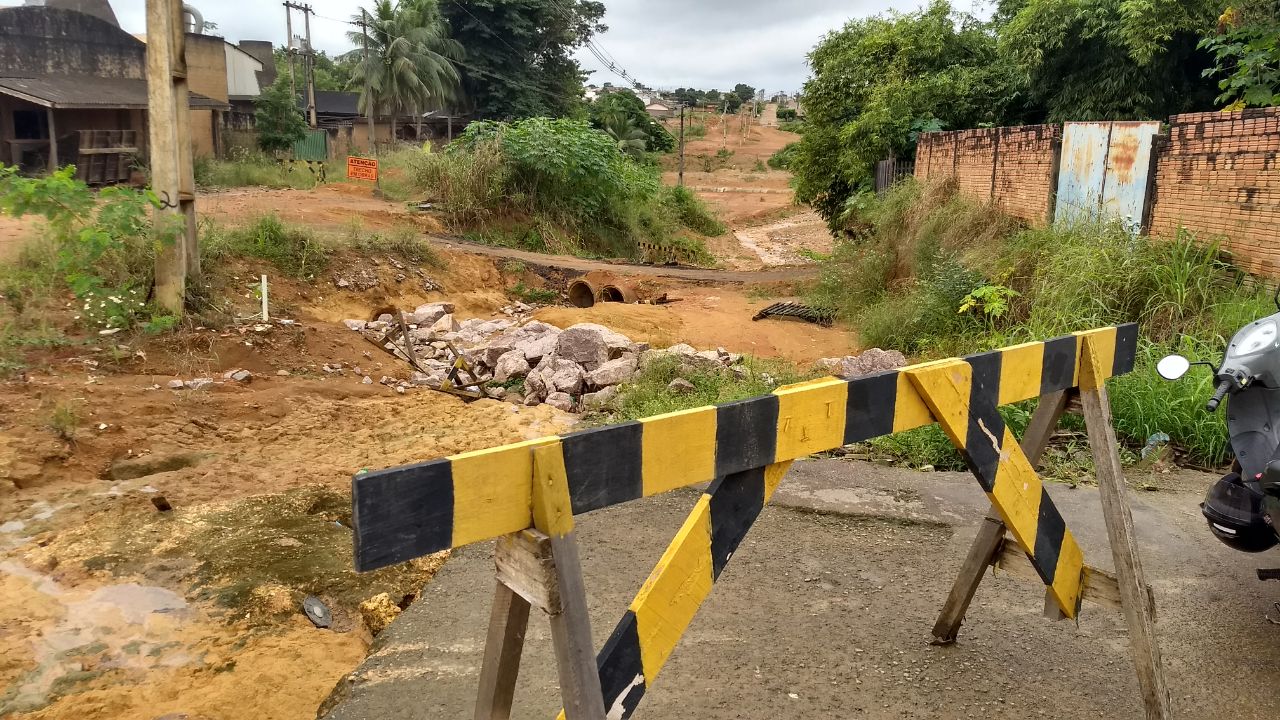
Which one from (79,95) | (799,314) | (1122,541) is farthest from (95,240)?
(79,95)

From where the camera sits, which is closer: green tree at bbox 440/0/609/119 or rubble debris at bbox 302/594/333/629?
rubble debris at bbox 302/594/333/629

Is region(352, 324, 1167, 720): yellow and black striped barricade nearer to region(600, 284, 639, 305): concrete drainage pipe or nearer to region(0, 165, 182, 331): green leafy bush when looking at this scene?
region(0, 165, 182, 331): green leafy bush

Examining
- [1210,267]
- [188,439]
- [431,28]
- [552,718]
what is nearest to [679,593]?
[552,718]

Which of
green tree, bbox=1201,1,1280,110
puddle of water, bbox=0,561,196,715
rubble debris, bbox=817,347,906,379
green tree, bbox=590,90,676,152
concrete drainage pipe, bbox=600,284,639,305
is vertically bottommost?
puddle of water, bbox=0,561,196,715

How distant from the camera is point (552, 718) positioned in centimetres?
298

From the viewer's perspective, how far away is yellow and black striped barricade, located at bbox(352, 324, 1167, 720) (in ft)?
5.29

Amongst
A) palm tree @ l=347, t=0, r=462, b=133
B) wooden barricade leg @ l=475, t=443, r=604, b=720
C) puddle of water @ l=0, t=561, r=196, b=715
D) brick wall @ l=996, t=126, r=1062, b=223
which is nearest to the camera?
wooden barricade leg @ l=475, t=443, r=604, b=720

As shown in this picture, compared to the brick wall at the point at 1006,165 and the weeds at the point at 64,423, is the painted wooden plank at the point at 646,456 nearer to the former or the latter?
the weeds at the point at 64,423

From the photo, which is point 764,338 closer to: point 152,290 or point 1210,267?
point 1210,267

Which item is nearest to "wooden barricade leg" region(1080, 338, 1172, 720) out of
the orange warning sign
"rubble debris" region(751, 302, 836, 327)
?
"rubble debris" region(751, 302, 836, 327)

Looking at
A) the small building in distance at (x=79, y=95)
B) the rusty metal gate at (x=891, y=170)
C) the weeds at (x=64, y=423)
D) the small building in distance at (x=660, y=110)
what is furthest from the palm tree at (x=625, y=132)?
the weeds at (x=64, y=423)

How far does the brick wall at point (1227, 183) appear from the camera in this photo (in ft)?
25.0

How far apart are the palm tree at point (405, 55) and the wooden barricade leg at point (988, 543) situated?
117 ft

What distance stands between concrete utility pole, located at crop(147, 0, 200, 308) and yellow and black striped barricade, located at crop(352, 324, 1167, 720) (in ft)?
26.3
